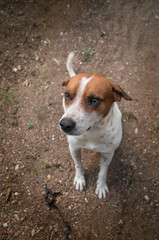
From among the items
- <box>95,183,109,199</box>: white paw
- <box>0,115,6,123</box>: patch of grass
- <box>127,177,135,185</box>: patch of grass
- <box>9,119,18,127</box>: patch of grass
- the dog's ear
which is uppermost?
the dog's ear

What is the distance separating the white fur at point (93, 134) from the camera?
2.36 m

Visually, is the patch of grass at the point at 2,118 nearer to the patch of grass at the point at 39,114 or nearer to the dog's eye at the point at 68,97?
the patch of grass at the point at 39,114

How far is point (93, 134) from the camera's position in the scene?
275 centimetres

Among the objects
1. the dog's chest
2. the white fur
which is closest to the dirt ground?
the white fur

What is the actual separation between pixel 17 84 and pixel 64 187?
249 cm

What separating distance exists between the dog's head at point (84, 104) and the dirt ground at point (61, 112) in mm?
1820

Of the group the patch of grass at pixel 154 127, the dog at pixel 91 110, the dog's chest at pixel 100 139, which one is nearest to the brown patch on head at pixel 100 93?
the dog at pixel 91 110

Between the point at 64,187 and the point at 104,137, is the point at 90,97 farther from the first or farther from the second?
the point at 64,187

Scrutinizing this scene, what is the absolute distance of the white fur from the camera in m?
2.36

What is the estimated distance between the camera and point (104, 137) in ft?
9.24

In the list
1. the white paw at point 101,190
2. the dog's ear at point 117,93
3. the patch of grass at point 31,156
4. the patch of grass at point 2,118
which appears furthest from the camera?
the patch of grass at point 2,118

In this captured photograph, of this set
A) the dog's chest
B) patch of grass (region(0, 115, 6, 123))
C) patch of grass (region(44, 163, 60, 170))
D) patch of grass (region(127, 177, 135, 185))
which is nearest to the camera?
the dog's chest

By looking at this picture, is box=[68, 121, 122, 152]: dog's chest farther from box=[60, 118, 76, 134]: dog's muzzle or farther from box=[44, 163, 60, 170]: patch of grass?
box=[44, 163, 60, 170]: patch of grass

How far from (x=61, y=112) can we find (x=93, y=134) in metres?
1.83
